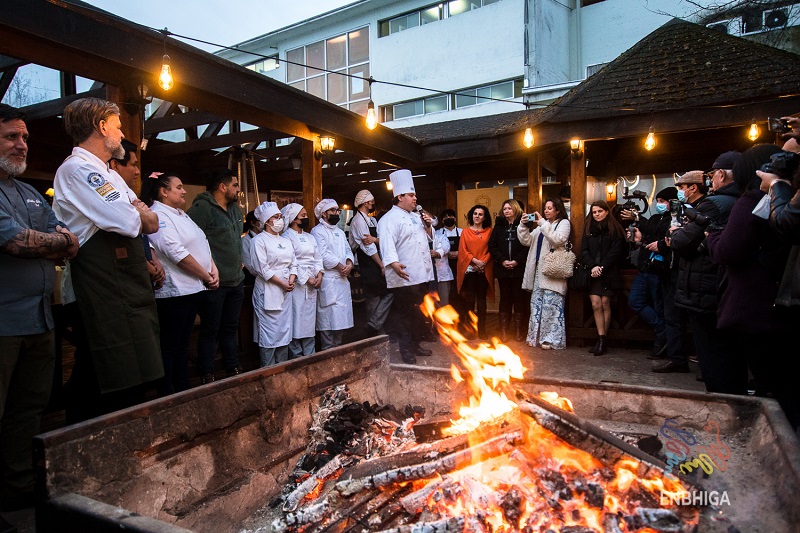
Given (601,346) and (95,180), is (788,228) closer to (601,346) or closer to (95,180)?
(95,180)

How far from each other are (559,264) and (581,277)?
36 centimetres

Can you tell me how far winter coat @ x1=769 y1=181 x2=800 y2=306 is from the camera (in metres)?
2.53

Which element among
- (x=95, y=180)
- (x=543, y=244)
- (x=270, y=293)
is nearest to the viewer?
(x=95, y=180)

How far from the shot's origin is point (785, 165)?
109 inches

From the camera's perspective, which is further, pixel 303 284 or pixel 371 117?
pixel 371 117

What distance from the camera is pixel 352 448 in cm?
311

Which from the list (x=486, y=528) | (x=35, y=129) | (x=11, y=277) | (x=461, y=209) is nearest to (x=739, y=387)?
(x=486, y=528)

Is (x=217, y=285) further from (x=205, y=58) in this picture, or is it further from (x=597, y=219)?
(x=597, y=219)

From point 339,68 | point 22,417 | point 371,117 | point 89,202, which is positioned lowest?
point 22,417

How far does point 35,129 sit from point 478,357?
798cm

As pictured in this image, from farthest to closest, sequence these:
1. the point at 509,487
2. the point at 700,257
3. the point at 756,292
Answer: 1. the point at 700,257
2. the point at 756,292
3. the point at 509,487

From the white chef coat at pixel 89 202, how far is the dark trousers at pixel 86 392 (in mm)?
526

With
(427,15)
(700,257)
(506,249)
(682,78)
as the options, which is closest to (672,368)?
(700,257)

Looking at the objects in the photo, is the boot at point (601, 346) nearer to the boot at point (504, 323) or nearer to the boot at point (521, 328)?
the boot at point (521, 328)
